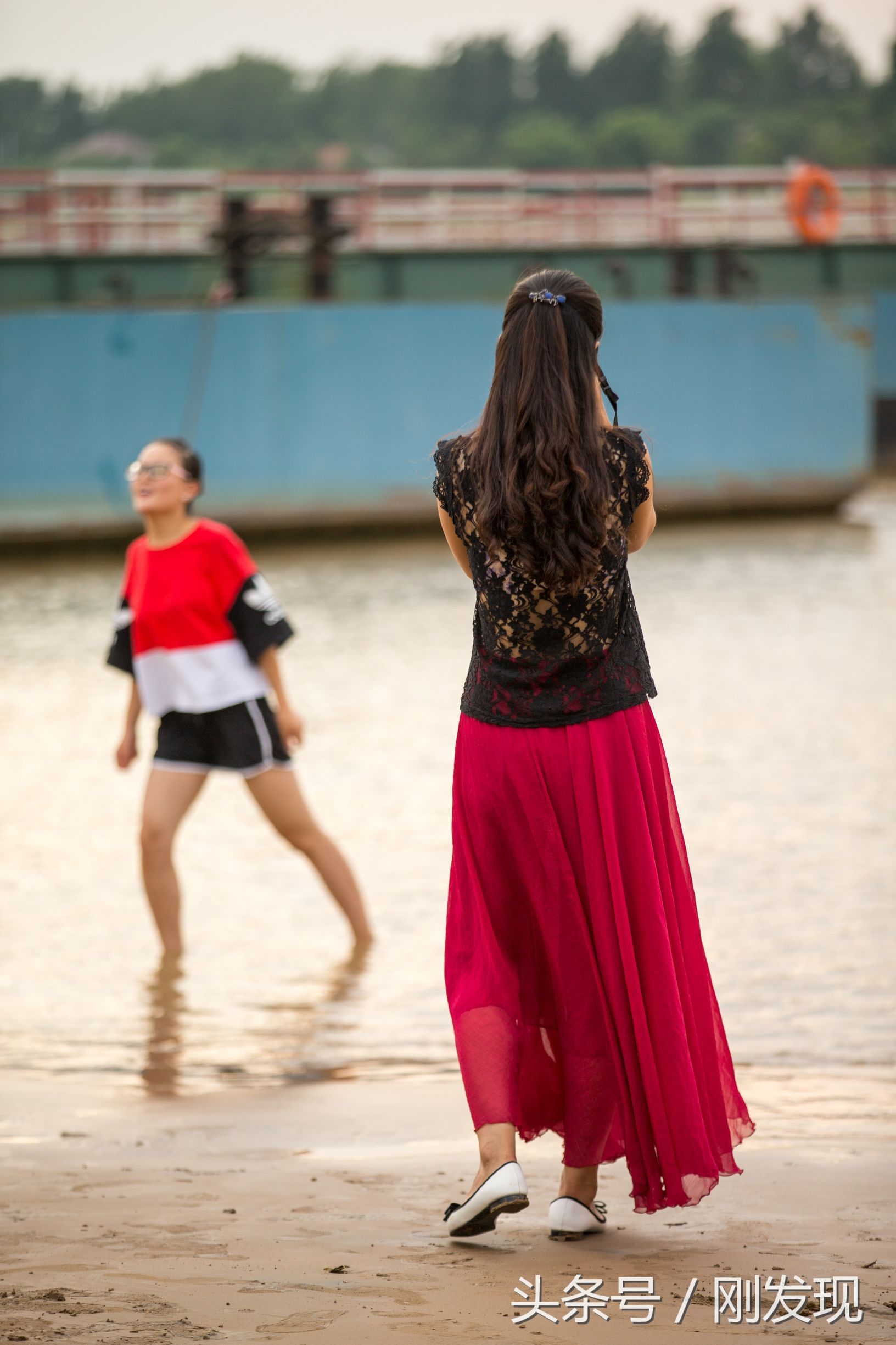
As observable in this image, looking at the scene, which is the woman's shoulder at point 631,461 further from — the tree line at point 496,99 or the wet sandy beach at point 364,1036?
the tree line at point 496,99

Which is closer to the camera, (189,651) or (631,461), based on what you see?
(631,461)

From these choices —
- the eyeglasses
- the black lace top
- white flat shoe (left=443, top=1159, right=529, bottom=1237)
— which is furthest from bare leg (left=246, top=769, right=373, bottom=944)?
white flat shoe (left=443, top=1159, right=529, bottom=1237)

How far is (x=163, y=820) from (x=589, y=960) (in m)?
2.61

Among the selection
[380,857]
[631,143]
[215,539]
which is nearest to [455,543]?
Result: [215,539]

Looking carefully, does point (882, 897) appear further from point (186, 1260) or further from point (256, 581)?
point (186, 1260)

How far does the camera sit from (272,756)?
18.1 ft

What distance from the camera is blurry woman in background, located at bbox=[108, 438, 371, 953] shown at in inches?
212

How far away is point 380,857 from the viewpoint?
701 centimetres

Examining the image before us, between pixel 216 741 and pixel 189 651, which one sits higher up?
pixel 189 651

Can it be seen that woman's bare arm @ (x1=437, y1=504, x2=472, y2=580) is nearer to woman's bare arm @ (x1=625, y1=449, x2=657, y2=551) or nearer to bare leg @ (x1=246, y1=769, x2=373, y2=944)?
woman's bare arm @ (x1=625, y1=449, x2=657, y2=551)

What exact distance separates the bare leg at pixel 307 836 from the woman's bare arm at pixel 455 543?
2.40 meters

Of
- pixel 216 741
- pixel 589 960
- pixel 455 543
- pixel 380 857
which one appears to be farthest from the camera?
pixel 380 857

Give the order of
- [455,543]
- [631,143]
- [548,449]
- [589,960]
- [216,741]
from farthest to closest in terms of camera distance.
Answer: [631,143]
[216,741]
[455,543]
[589,960]
[548,449]

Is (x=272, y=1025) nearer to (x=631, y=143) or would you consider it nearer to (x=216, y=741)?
(x=216, y=741)
